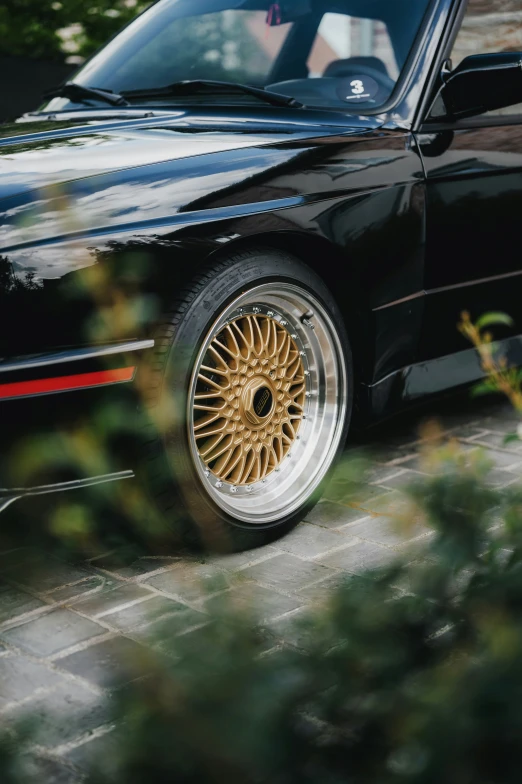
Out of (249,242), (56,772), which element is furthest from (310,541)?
(56,772)

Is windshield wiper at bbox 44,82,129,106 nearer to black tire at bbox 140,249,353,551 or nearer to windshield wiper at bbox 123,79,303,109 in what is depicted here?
windshield wiper at bbox 123,79,303,109

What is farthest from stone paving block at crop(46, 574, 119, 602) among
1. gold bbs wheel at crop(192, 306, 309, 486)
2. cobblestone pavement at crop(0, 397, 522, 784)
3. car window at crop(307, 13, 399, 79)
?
car window at crop(307, 13, 399, 79)

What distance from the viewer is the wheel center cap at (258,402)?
118 inches

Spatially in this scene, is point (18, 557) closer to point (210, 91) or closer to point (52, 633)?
point (52, 633)

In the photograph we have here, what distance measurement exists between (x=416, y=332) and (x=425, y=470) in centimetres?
225

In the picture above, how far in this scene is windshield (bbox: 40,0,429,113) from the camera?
3596mm

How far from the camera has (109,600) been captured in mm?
2717

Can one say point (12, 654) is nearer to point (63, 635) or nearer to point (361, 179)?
→ point (63, 635)

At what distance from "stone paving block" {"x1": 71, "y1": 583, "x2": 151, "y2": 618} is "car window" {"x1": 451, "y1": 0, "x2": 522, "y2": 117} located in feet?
7.27

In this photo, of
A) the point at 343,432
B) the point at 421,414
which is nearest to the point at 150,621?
the point at 343,432

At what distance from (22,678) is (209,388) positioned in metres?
1.01

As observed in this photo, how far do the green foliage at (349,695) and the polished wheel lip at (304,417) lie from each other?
1779 mm

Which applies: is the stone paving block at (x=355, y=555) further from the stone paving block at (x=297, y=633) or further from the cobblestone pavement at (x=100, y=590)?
the stone paving block at (x=297, y=633)

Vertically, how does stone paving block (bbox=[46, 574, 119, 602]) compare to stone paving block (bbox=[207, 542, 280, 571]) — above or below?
above
